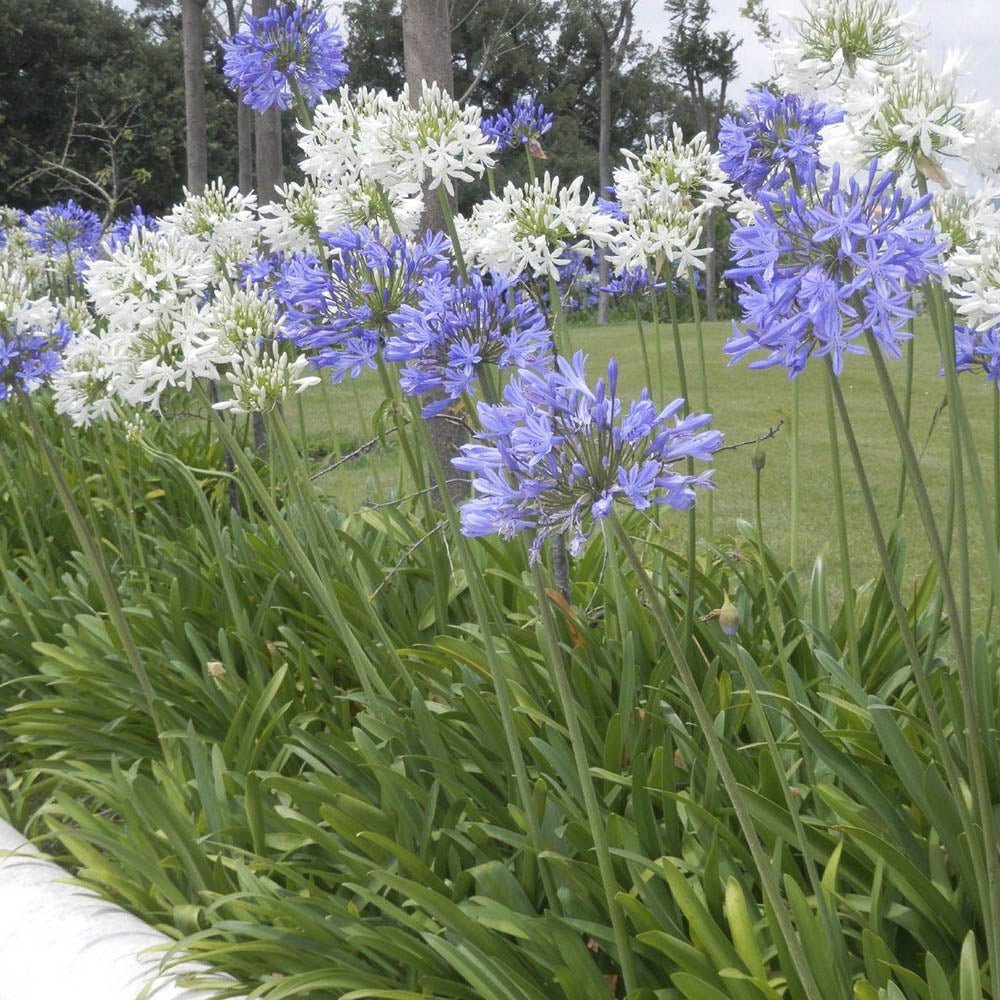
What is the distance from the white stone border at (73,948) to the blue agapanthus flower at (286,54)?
93.6 inches

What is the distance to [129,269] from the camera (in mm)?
3188

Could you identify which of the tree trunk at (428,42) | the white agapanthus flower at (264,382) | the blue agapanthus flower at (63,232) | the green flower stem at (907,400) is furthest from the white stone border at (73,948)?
the blue agapanthus flower at (63,232)

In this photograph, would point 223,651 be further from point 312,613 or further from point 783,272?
point 783,272

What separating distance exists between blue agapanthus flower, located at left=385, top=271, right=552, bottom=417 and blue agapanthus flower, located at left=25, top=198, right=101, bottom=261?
21.5ft

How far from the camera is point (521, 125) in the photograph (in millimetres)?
4254

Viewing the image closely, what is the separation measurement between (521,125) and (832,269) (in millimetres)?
2829

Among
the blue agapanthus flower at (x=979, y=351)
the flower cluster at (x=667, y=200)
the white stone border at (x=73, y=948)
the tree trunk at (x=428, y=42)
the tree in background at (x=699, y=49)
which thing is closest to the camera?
the white stone border at (x=73, y=948)

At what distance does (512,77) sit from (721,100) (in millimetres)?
10087

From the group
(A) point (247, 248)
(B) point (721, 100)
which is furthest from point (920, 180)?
(B) point (721, 100)

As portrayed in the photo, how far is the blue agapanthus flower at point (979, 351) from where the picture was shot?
2.77m

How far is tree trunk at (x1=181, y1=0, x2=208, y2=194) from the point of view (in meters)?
7.95

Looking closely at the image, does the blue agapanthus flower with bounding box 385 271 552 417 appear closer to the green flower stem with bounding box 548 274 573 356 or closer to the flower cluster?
the green flower stem with bounding box 548 274 573 356

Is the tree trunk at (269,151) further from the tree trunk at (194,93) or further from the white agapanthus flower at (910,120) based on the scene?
the white agapanthus flower at (910,120)

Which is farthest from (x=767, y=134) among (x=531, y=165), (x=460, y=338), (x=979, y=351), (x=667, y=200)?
(x=531, y=165)
